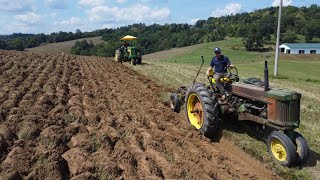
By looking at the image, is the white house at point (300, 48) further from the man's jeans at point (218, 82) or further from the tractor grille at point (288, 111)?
the tractor grille at point (288, 111)

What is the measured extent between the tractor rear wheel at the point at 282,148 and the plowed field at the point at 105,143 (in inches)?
13.6

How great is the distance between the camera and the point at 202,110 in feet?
25.5

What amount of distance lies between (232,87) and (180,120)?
5.15 feet

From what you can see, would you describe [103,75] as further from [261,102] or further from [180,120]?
[261,102]

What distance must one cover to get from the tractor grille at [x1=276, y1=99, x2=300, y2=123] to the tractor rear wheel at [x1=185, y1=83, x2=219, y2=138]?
136 centimetres

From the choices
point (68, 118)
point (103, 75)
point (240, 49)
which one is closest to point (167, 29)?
point (240, 49)

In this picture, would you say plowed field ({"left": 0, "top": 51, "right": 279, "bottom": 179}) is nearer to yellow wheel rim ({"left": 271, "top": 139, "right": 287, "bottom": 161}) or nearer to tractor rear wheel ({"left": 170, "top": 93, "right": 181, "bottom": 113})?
tractor rear wheel ({"left": 170, "top": 93, "right": 181, "bottom": 113})

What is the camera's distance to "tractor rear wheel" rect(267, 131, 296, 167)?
612cm

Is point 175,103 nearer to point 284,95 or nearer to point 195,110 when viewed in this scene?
point 195,110

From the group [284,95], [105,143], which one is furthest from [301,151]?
[105,143]

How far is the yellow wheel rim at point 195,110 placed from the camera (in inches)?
324

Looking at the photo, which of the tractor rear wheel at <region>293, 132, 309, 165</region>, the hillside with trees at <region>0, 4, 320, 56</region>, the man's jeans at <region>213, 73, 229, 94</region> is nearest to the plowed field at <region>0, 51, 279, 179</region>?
the tractor rear wheel at <region>293, 132, 309, 165</region>

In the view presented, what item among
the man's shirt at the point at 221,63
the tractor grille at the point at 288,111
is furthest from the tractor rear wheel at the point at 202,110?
the tractor grille at the point at 288,111

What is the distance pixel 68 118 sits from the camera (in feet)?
26.8
